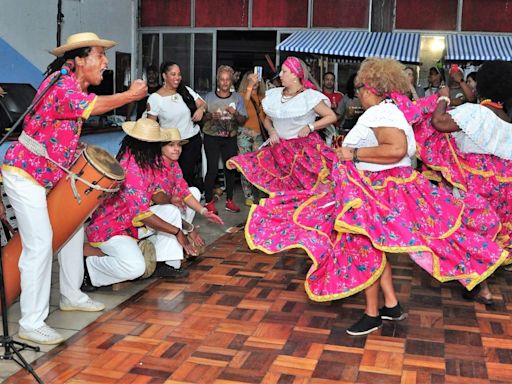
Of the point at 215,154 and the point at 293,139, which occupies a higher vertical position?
the point at 293,139

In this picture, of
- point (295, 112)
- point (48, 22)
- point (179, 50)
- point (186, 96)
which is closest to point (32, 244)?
point (295, 112)

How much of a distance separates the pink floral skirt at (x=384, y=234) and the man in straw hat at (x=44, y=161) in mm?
1223

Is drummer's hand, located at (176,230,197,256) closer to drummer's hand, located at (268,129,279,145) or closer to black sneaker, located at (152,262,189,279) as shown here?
black sneaker, located at (152,262,189,279)

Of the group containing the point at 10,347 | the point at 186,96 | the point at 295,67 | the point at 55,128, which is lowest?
the point at 10,347

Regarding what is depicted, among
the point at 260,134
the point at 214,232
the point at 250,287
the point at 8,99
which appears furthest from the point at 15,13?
the point at 250,287

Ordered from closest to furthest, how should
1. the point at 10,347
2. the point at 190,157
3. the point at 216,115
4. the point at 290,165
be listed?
the point at 10,347
the point at 290,165
the point at 190,157
the point at 216,115

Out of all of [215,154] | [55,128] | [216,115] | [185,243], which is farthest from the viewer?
[215,154]

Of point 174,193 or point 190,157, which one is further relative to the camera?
point 190,157

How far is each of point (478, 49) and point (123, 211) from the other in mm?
4740

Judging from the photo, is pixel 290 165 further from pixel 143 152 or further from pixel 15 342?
pixel 15 342

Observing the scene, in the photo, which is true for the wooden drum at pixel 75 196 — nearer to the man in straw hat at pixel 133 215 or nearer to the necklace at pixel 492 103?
the man in straw hat at pixel 133 215

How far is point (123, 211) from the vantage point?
14.2ft

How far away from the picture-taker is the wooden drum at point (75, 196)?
3.53 m

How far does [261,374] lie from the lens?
3215 mm
